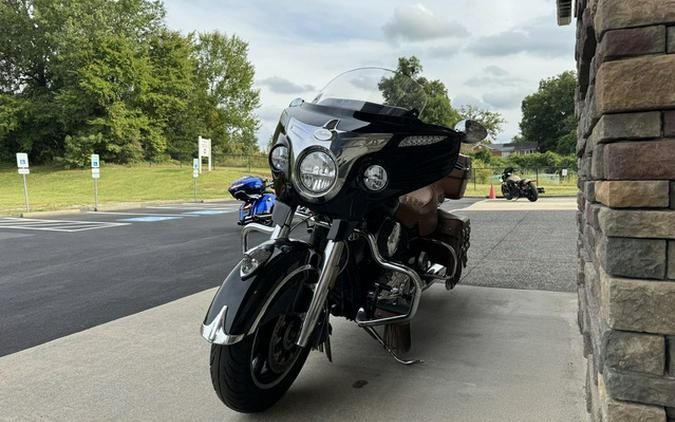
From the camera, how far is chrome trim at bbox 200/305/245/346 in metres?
2.05

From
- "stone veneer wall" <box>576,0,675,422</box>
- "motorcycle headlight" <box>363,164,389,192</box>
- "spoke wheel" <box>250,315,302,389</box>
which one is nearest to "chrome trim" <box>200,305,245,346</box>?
"spoke wheel" <box>250,315,302,389</box>

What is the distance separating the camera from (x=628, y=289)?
1.28 meters

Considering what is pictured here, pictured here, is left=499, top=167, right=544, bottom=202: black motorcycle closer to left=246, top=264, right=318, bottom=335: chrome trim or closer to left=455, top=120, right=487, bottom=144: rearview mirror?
left=455, top=120, right=487, bottom=144: rearview mirror

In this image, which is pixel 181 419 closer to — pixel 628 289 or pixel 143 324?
pixel 143 324

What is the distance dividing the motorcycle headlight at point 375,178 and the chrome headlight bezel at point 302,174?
16 centimetres

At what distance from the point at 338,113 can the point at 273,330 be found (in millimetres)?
1138

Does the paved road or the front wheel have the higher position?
the front wheel

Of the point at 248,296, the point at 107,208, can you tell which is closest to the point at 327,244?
the point at 248,296

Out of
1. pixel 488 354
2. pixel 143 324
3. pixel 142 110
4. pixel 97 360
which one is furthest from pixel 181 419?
pixel 142 110

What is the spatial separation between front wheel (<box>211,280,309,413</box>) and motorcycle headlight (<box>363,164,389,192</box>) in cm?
68

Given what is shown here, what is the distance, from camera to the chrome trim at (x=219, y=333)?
2053 mm

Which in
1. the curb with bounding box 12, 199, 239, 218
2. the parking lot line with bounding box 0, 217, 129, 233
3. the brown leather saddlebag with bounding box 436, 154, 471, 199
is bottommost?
the curb with bounding box 12, 199, 239, 218

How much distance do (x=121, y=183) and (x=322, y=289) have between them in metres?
28.2

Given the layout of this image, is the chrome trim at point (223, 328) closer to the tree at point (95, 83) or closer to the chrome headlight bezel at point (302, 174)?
the chrome headlight bezel at point (302, 174)
